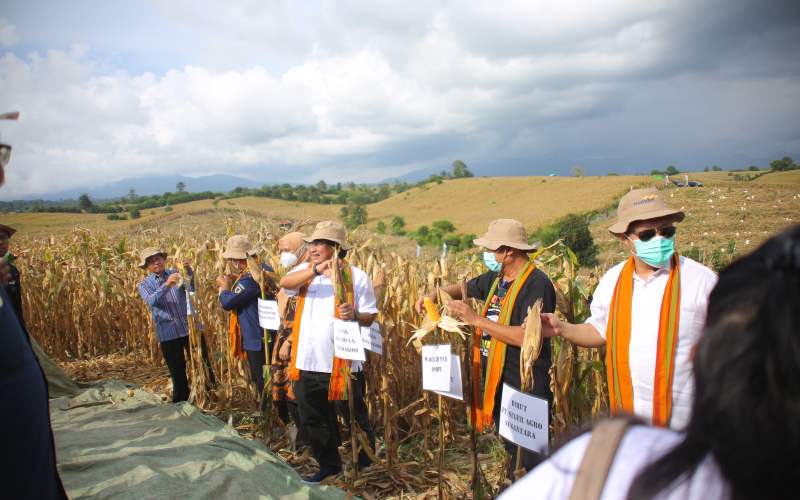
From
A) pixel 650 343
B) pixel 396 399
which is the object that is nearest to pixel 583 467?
pixel 650 343

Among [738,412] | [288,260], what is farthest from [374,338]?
[738,412]

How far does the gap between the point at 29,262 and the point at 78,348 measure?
207 cm

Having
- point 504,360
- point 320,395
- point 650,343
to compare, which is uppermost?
point 650,343

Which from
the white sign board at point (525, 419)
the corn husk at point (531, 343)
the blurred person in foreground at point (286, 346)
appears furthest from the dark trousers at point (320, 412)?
the corn husk at point (531, 343)

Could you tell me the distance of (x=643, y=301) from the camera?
8.04 feet

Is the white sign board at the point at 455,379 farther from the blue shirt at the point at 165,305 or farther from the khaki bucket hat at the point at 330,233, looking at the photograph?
the blue shirt at the point at 165,305

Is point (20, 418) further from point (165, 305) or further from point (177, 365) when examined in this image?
point (177, 365)

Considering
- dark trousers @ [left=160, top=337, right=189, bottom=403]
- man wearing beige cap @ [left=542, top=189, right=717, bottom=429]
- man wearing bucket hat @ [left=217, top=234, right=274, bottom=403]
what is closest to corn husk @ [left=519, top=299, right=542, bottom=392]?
man wearing beige cap @ [left=542, top=189, right=717, bottom=429]

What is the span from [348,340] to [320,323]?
20.4 inches

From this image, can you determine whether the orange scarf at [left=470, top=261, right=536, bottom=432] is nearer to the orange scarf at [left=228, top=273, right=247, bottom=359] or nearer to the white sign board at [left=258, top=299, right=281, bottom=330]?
the white sign board at [left=258, top=299, right=281, bottom=330]

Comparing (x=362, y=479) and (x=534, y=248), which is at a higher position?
(x=534, y=248)

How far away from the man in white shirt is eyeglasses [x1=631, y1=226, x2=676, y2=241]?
2061mm

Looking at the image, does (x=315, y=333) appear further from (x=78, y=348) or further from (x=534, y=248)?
(x=78, y=348)

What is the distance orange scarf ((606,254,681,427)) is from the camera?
7.52 feet
